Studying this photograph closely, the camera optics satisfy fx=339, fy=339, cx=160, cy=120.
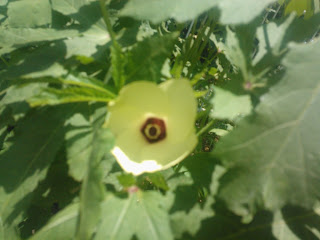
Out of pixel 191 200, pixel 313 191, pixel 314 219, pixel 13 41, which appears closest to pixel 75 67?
pixel 13 41

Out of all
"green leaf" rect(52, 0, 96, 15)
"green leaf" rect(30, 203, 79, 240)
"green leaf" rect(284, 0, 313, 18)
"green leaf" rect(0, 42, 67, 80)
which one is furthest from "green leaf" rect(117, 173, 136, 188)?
"green leaf" rect(284, 0, 313, 18)

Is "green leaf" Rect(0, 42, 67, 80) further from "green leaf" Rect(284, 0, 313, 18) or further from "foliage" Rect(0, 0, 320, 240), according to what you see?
"green leaf" Rect(284, 0, 313, 18)

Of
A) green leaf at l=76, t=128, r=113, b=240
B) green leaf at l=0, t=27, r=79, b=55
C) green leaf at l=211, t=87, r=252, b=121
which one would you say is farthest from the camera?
green leaf at l=0, t=27, r=79, b=55

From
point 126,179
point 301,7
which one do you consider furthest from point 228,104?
point 301,7

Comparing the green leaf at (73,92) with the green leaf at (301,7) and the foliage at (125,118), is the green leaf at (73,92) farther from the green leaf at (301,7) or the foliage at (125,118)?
the green leaf at (301,7)

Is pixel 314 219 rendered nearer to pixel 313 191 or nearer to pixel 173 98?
pixel 313 191

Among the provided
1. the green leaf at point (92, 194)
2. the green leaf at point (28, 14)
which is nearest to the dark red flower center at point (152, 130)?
the green leaf at point (92, 194)
